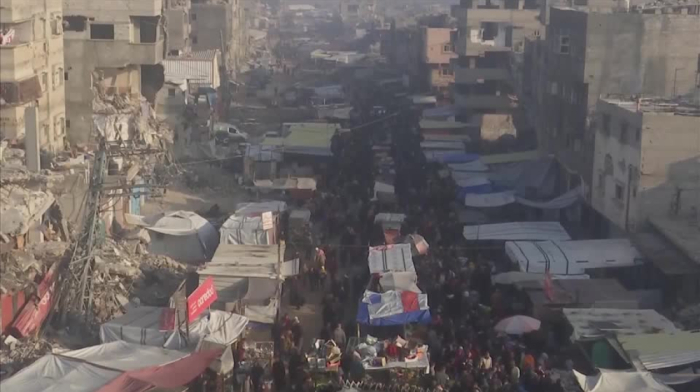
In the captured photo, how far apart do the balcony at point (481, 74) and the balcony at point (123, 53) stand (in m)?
15.5

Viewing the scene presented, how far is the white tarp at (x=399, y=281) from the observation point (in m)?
17.8

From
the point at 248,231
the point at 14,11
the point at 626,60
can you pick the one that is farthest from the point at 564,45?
the point at 14,11

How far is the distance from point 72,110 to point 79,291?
13061 mm

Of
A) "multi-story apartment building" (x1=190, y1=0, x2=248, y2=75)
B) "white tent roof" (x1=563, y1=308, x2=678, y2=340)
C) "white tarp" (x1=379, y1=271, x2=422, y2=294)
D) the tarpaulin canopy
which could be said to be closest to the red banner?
the tarpaulin canopy

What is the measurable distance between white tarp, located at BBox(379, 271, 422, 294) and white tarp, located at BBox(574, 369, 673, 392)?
4.57 m

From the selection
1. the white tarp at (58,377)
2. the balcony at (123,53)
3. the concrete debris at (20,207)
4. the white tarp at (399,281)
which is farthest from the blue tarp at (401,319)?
the balcony at (123,53)

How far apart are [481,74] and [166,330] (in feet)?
94.8

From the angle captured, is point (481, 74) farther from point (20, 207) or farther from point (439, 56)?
point (20, 207)

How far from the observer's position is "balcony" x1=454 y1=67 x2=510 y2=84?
139 ft

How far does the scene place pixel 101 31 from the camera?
3005 centimetres

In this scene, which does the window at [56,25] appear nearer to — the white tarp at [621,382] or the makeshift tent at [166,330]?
the makeshift tent at [166,330]

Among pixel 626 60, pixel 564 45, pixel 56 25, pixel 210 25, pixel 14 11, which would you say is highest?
pixel 14 11

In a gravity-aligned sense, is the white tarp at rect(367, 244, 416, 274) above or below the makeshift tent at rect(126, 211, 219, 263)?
above

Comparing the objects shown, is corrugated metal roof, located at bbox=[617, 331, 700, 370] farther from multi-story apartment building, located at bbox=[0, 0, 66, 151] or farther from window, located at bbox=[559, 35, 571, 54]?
window, located at bbox=[559, 35, 571, 54]
